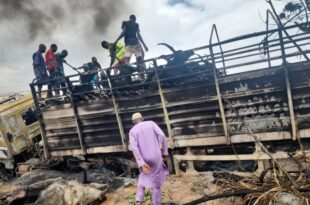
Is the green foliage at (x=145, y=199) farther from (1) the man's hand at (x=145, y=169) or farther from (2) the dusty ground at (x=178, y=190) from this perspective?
(1) the man's hand at (x=145, y=169)

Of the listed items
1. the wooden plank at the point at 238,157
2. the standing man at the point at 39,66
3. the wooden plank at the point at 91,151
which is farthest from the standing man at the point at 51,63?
the wooden plank at the point at 238,157

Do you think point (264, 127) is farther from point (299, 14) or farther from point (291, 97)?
point (299, 14)

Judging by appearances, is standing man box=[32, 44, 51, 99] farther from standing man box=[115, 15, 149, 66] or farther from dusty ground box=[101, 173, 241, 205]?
dusty ground box=[101, 173, 241, 205]

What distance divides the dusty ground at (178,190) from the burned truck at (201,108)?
308 millimetres

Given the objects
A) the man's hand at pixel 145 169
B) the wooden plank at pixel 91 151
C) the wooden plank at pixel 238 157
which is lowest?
the wooden plank at pixel 238 157

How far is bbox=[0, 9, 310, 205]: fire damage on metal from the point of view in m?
5.54

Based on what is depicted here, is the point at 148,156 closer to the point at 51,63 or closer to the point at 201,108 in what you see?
the point at 201,108

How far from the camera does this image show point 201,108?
6.38m

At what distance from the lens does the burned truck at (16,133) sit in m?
9.35

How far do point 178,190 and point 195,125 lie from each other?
1279 millimetres

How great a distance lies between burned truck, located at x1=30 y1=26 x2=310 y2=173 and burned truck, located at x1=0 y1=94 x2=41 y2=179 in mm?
1711

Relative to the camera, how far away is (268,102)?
5.78 metres

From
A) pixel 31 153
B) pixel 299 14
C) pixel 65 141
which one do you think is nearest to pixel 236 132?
pixel 299 14

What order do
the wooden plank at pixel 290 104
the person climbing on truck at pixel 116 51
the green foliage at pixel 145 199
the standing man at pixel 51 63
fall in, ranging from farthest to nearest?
the standing man at pixel 51 63, the person climbing on truck at pixel 116 51, the green foliage at pixel 145 199, the wooden plank at pixel 290 104
